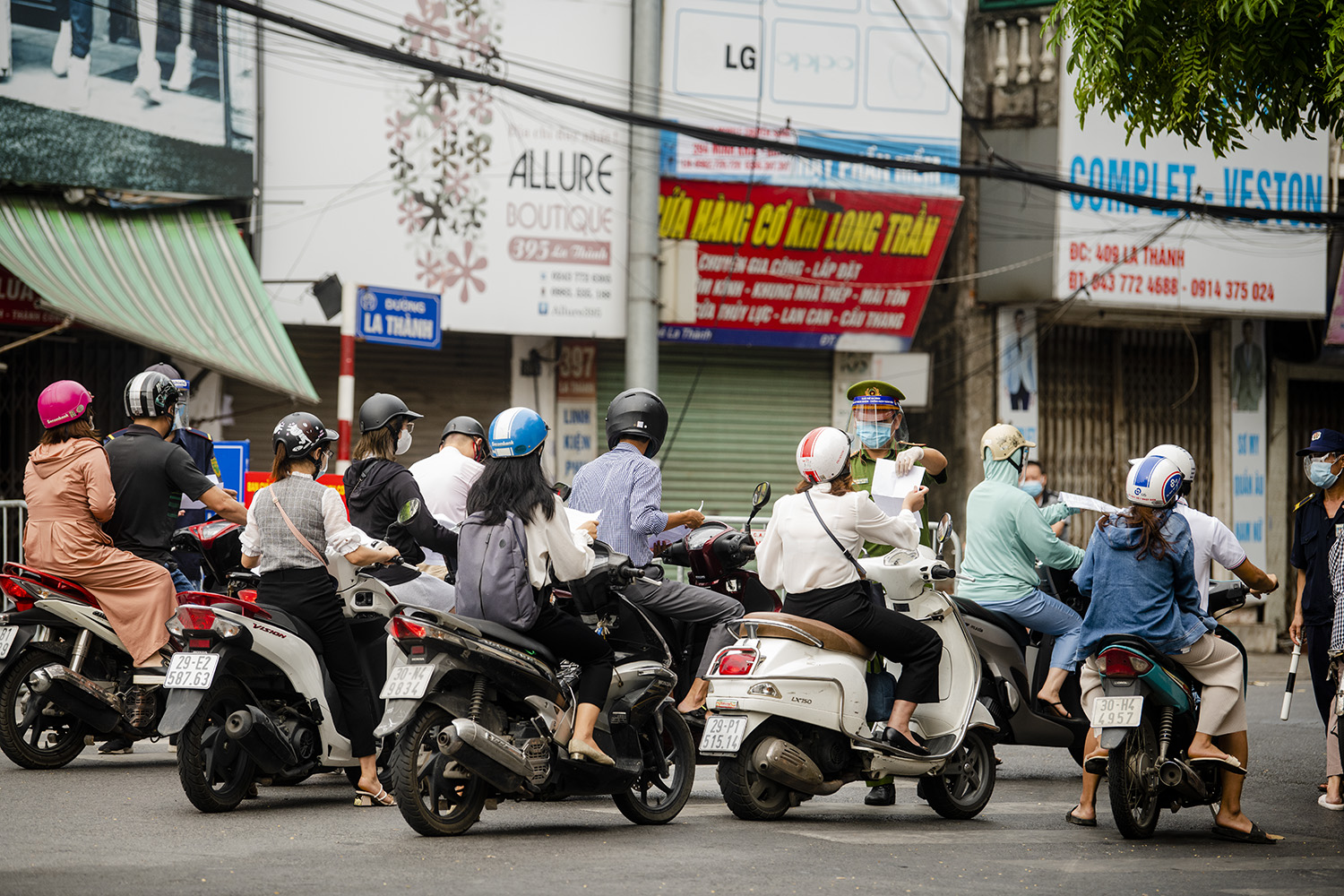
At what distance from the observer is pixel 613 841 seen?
20.6 feet

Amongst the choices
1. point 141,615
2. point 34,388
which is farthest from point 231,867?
point 34,388

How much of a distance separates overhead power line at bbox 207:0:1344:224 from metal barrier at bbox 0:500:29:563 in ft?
13.3

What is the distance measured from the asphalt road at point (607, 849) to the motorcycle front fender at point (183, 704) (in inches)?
15.7

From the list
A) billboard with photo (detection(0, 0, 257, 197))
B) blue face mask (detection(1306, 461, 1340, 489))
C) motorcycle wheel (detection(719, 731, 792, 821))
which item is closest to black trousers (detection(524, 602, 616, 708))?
motorcycle wheel (detection(719, 731, 792, 821))

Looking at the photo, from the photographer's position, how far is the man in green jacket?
26.8 feet

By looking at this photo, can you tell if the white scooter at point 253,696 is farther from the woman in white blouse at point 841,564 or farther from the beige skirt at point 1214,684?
the beige skirt at point 1214,684

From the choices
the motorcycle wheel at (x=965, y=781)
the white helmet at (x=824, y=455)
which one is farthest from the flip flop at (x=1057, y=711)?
the white helmet at (x=824, y=455)

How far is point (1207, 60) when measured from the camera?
301 inches

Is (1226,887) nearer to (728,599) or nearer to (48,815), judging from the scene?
(728,599)

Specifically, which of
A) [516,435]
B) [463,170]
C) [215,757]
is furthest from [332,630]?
[463,170]

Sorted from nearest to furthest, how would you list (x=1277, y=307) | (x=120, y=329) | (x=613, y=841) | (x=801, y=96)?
(x=613, y=841) → (x=120, y=329) → (x=801, y=96) → (x=1277, y=307)

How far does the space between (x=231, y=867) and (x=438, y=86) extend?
34.6ft

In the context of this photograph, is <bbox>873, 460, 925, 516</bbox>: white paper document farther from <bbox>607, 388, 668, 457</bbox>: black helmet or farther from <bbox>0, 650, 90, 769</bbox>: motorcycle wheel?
<bbox>0, 650, 90, 769</bbox>: motorcycle wheel

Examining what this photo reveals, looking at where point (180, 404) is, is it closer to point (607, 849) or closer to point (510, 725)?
point (510, 725)
